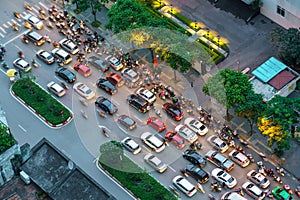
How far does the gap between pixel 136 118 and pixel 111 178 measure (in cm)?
1595

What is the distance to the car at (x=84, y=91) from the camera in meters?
154

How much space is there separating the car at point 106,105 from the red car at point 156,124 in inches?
310

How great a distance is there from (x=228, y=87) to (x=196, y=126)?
10.9 m

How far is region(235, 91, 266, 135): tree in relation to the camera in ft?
457

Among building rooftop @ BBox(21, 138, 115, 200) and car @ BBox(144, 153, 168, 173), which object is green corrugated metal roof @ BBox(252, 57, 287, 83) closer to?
car @ BBox(144, 153, 168, 173)

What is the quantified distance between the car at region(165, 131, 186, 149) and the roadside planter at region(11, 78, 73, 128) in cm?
2123

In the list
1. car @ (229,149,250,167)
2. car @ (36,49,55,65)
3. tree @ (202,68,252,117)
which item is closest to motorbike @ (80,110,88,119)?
car @ (36,49,55,65)

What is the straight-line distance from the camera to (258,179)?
138 meters

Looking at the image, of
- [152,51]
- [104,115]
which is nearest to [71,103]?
[104,115]

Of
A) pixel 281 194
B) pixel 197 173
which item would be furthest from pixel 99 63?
pixel 281 194

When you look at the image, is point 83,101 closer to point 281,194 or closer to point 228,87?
point 228,87

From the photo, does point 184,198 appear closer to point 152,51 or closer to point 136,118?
point 136,118

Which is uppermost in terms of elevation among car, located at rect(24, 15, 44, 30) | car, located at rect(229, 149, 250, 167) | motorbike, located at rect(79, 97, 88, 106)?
car, located at rect(229, 149, 250, 167)

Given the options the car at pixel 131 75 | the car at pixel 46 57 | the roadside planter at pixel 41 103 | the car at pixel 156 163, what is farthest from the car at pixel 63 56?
the car at pixel 156 163
